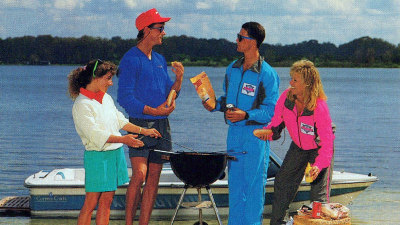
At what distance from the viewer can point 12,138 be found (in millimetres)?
24719

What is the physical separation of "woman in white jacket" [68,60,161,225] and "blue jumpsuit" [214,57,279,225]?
0.99m

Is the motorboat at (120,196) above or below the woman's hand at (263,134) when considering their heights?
below

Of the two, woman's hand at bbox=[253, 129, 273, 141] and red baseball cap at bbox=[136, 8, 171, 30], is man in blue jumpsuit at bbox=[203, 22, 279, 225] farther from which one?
red baseball cap at bbox=[136, 8, 171, 30]

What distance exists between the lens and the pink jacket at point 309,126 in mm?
6098

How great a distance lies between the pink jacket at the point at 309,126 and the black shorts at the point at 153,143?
907 millimetres

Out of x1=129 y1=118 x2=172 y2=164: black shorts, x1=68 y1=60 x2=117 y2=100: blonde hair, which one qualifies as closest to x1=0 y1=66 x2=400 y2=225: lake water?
x1=68 y1=60 x2=117 y2=100: blonde hair

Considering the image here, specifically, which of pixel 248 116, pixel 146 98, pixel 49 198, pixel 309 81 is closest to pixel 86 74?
pixel 146 98

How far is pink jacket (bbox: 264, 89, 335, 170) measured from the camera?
6098mm

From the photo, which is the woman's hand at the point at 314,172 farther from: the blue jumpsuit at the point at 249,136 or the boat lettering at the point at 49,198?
the boat lettering at the point at 49,198

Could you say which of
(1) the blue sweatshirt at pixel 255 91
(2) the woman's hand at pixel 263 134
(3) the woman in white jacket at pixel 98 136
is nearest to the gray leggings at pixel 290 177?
(2) the woman's hand at pixel 263 134

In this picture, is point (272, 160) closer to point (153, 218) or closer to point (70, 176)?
point (153, 218)

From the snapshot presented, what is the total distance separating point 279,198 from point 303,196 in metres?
2.32

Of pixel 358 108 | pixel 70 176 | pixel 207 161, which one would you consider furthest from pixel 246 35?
pixel 358 108

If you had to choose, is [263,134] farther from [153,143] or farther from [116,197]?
[116,197]
